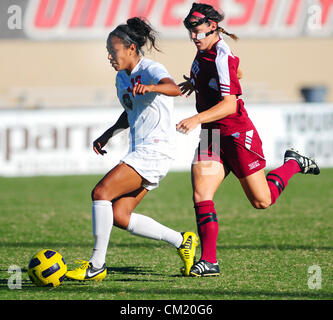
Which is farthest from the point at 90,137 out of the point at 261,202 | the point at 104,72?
the point at 104,72

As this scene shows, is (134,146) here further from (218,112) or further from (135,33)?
(135,33)

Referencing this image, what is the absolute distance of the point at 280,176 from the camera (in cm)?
736

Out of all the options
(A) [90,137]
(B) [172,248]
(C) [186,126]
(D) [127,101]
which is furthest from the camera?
(A) [90,137]

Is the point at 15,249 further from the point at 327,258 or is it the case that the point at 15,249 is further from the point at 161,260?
the point at 327,258

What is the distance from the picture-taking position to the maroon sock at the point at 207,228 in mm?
6531

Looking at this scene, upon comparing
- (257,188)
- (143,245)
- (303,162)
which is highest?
(303,162)

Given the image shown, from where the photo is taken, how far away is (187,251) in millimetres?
6586

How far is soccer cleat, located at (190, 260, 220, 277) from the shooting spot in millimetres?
6441

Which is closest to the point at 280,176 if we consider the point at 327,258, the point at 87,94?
the point at 327,258

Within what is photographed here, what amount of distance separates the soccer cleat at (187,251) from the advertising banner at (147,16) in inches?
705

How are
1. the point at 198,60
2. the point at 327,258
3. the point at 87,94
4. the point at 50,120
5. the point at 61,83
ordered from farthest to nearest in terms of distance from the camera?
1. the point at 61,83
2. the point at 87,94
3. the point at 50,120
4. the point at 327,258
5. the point at 198,60

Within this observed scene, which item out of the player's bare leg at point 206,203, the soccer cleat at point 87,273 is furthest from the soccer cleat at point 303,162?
the soccer cleat at point 87,273

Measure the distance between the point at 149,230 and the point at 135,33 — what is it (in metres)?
1.65
